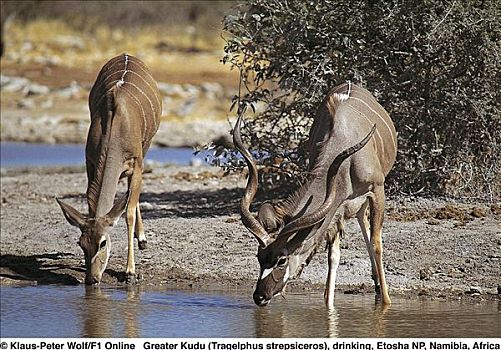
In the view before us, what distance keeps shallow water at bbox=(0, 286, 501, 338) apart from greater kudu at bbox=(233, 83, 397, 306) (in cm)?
22

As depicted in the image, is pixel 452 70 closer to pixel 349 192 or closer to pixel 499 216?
pixel 499 216

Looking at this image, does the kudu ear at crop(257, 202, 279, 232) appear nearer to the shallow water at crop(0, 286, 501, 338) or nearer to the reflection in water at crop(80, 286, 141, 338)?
the shallow water at crop(0, 286, 501, 338)

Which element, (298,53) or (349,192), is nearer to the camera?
(349,192)

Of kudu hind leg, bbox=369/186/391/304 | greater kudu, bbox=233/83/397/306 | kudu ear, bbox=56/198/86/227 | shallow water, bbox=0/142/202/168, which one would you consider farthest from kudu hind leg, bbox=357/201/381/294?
shallow water, bbox=0/142/202/168

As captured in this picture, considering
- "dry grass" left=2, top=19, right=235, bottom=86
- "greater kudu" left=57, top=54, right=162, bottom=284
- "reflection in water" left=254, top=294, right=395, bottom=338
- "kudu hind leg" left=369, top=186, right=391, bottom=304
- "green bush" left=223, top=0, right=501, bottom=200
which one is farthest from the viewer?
"dry grass" left=2, top=19, right=235, bottom=86

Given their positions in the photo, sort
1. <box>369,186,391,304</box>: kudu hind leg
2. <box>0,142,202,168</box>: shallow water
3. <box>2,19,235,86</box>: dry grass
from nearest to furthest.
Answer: <box>369,186,391,304</box>: kudu hind leg, <box>0,142,202,168</box>: shallow water, <box>2,19,235,86</box>: dry grass

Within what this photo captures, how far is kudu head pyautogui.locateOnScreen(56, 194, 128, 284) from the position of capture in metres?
8.30

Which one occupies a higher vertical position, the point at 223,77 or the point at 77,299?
the point at 223,77

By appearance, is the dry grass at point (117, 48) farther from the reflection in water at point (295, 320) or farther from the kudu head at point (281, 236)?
the kudu head at point (281, 236)

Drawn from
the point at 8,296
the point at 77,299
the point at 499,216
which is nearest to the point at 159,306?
the point at 77,299

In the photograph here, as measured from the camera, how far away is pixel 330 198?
7.25 meters

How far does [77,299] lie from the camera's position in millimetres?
8227

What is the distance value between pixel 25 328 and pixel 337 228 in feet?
6.57

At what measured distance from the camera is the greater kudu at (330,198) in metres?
7.18
